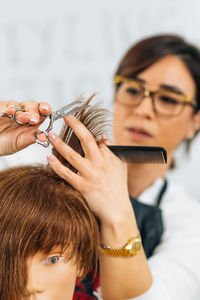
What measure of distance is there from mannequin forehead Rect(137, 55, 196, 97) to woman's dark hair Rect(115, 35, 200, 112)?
16 millimetres

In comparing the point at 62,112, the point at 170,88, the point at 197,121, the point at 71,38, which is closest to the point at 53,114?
the point at 62,112

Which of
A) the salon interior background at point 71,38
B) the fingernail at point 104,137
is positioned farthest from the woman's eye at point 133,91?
the salon interior background at point 71,38

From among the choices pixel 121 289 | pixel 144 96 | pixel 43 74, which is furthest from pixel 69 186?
pixel 43 74

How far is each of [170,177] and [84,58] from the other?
3.11 feet

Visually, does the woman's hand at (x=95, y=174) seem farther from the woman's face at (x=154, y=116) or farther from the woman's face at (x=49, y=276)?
the woman's face at (x=154, y=116)

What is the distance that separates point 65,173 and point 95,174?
0.05m

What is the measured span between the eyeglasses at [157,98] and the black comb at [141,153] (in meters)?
0.51

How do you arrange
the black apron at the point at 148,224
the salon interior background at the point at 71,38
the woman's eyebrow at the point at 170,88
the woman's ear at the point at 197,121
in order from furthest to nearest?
the salon interior background at the point at 71,38 < the woman's ear at the point at 197,121 < the woman's eyebrow at the point at 170,88 < the black apron at the point at 148,224

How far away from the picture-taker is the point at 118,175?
614mm

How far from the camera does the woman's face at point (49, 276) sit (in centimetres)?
54

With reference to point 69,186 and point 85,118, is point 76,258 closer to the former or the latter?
point 69,186

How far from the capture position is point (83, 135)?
0.57 meters

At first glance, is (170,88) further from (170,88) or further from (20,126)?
(20,126)

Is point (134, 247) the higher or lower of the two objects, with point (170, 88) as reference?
lower
